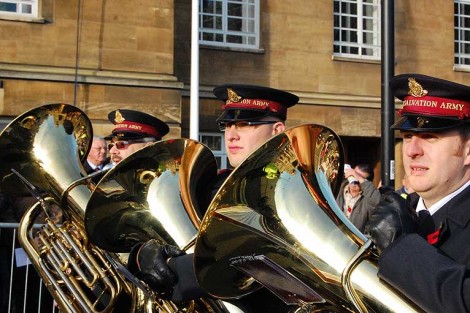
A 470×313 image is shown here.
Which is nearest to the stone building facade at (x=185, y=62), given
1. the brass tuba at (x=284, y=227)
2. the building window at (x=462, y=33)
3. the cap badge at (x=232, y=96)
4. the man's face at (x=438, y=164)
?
the building window at (x=462, y=33)

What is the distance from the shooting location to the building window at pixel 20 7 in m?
11.1

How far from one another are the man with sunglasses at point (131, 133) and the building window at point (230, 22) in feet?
24.9

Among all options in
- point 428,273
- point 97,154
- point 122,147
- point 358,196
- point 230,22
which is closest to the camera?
point 428,273

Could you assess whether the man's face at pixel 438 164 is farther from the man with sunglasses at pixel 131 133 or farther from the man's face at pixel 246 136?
the man with sunglasses at pixel 131 133

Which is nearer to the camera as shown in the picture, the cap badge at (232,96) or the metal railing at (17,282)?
the cap badge at (232,96)

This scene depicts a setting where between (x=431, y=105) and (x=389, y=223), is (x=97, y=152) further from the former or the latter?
(x=389, y=223)

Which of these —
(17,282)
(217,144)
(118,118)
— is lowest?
(17,282)

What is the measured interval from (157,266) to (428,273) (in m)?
1.35

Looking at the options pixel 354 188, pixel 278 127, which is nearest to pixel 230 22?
pixel 354 188

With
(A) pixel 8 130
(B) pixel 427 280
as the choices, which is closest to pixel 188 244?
(B) pixel 427 280

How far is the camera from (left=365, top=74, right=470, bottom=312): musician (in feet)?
7.35

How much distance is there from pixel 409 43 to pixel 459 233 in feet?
38.7

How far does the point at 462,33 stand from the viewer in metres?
15.0

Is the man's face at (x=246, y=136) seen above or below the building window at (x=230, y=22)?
below
